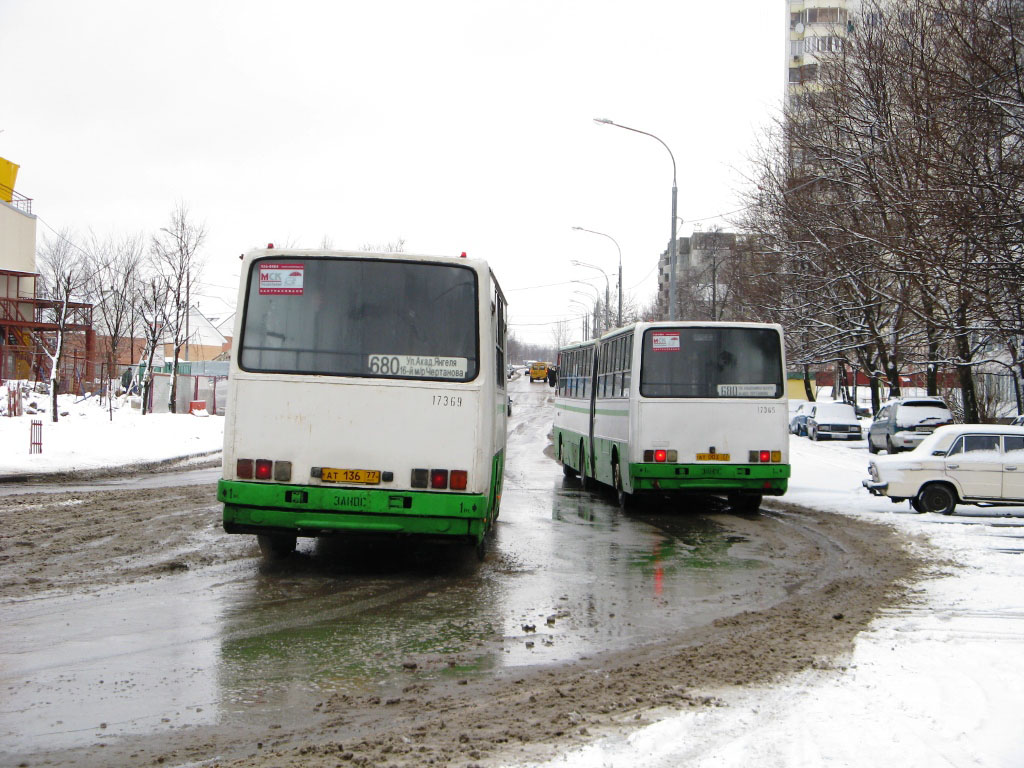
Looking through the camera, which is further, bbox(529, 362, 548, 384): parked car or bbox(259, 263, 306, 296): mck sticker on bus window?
bbox(529, 362, 548, 384): parked car

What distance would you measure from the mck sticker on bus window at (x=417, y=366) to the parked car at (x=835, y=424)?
37.5m

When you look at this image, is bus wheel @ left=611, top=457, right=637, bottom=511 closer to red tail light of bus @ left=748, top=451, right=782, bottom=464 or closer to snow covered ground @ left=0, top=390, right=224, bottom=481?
red tail light of bus @ left=748, top=451, right=782, bottom=464

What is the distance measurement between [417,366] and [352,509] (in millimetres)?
1407

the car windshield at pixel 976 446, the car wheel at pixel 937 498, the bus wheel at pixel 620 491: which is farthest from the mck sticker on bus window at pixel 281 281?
the car windshield at pixel 976 446

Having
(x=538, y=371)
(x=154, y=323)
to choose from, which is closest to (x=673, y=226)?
(x=154, y=323)

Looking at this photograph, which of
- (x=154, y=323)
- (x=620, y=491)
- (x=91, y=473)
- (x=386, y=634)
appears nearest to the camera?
(x=386, y=634)

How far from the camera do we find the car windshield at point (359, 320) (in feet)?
32.7

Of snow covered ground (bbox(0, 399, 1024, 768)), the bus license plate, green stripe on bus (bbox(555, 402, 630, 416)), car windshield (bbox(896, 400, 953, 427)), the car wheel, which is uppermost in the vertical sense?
car windshield (bbox(896, 400, 953, 427))

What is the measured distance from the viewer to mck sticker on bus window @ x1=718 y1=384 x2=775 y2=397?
53.9ft

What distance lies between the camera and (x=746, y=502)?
691 inches

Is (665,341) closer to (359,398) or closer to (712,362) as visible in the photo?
(712,362)

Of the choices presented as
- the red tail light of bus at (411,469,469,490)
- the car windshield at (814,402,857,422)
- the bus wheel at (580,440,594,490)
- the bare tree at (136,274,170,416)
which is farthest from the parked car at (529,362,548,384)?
the red tail light of bus at (411,469,469,490)

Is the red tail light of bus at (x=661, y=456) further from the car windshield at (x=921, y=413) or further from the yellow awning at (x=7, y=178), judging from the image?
the yellow awning at (x=7, y=178)

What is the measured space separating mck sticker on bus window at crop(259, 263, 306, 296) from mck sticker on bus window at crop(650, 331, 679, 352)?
7.86 metres
